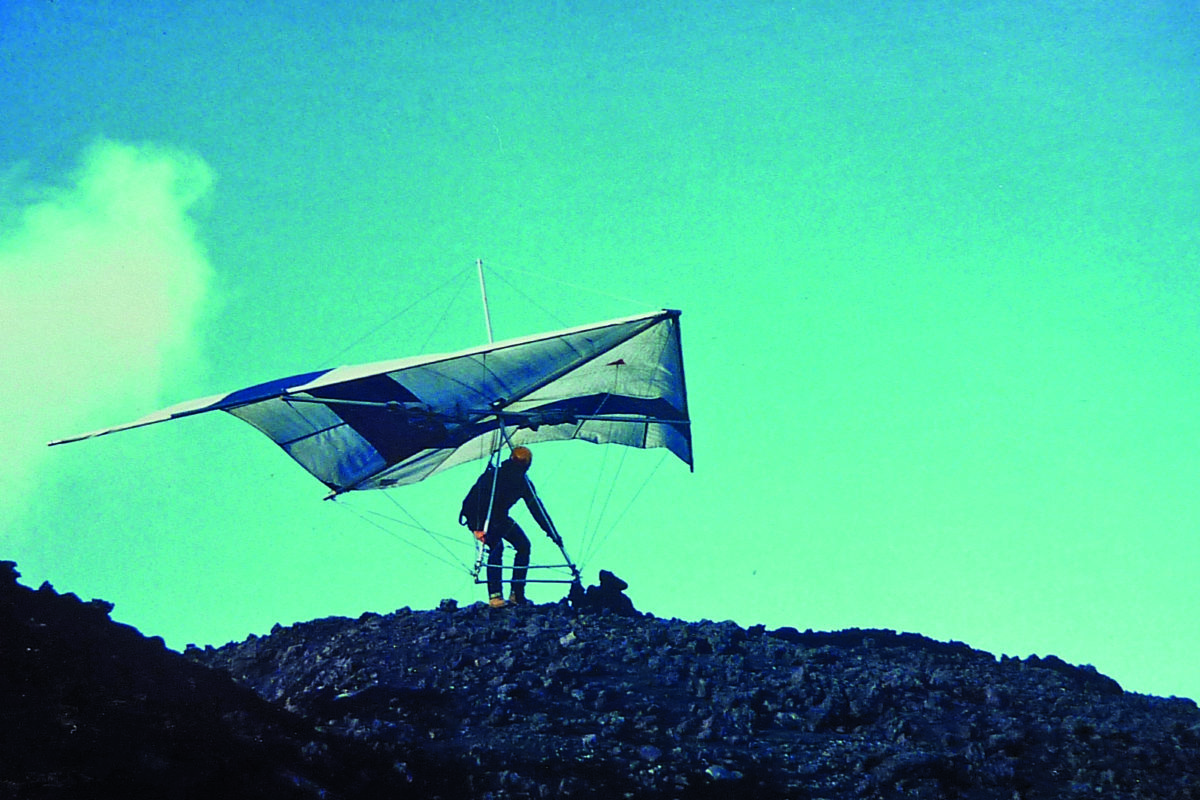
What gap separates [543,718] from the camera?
8.27 meters

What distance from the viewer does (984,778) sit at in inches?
306

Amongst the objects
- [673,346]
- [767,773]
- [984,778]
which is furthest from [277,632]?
[984,778]

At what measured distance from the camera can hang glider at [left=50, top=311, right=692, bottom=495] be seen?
11.7 m

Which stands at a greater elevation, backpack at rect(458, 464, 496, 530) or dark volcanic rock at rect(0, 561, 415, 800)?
backpack at rect(458, 464, 496, 530)

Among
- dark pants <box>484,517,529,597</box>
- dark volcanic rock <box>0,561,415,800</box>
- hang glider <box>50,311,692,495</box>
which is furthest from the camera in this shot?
dark pants <box>484,517,529,597</box>

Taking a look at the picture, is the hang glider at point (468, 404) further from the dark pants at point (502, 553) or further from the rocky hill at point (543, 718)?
the rocky hill at point (543, 718)

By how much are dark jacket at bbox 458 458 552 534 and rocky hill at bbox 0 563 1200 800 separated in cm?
162

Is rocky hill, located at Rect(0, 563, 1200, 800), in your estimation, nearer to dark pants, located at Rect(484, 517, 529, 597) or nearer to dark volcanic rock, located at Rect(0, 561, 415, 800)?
dark volcanic rock, located at Rect(0, 561, 415, 800)

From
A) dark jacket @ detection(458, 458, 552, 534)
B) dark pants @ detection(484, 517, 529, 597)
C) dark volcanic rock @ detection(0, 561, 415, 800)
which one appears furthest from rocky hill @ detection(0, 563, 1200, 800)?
dark jacket @ detection(458, 458, 552, 534)

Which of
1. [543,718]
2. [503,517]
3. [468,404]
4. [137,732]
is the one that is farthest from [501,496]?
[137,732]

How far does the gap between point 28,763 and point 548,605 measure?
765cm

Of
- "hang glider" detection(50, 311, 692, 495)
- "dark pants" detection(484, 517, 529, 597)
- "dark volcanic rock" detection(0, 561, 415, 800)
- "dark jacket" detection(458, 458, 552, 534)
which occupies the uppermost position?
"hang glider" detection(50, 311, 692, 495)

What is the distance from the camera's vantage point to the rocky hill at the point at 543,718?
624 cm

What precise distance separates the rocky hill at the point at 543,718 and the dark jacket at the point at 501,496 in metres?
1.62
